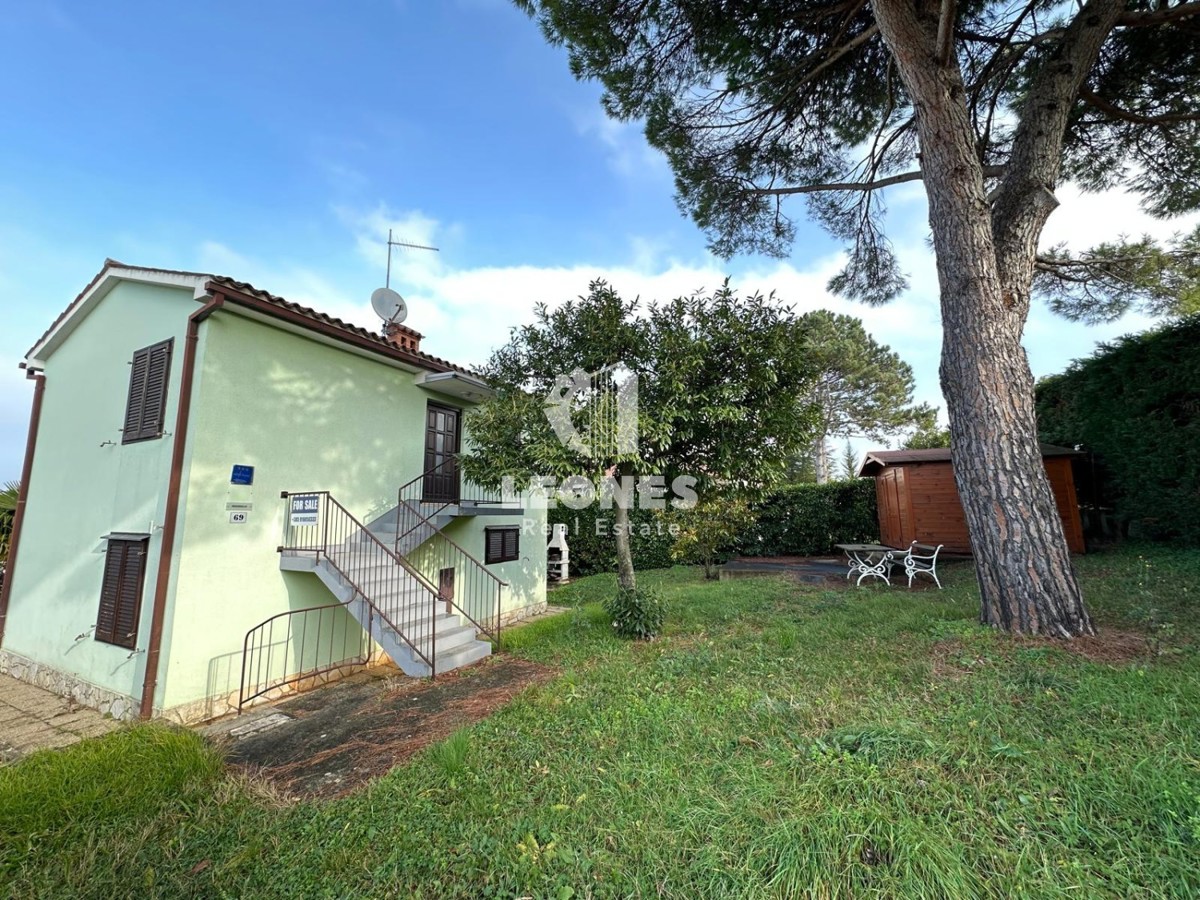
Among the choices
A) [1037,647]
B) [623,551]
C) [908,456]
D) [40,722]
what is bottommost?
[40,722]

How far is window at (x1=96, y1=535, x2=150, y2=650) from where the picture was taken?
5.09 metres

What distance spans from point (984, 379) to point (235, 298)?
8369 millimetres

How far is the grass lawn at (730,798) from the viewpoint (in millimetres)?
1959

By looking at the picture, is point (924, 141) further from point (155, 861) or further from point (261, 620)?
point (261, 620)

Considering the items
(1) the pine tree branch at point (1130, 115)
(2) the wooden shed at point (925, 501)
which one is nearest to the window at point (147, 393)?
(1) the pine tree branch at point (1130, 115)

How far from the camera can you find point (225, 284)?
5.15 m

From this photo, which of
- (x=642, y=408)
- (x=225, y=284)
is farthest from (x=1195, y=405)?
(x=225, y=284)

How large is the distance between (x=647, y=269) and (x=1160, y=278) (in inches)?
331

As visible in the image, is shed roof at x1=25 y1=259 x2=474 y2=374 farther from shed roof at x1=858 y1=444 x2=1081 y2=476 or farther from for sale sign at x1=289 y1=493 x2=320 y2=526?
shed roof at x1=858 y1=444 x2=1081 y2=476

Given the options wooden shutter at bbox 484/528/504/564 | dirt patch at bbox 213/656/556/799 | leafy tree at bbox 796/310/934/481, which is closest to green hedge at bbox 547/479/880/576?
wooden shutter at bbox 484/528/504/564

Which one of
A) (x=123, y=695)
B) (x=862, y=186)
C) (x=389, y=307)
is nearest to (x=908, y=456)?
(x=862, y=186)

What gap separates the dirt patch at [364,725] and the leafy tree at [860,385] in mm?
21909

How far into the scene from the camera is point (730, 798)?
2.45 m

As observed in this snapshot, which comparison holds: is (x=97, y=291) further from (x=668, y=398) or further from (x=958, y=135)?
(x=958, y=135)
